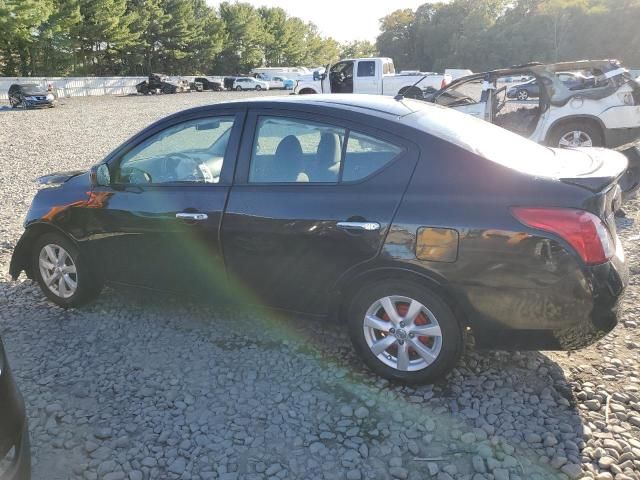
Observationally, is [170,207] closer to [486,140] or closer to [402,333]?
[402,333]

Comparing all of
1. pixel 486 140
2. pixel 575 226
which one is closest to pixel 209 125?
pixel 486 140

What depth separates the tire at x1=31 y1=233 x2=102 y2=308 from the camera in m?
4.10

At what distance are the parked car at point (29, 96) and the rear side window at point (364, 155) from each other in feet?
96.5

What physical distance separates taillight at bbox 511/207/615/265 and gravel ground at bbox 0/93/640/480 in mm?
912

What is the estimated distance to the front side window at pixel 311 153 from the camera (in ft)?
10.2

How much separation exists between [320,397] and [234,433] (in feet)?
1.81

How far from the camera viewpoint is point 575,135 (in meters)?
8.28

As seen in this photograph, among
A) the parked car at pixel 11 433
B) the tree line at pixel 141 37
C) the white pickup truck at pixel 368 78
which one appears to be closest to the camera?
the parked car at pixel 11 433

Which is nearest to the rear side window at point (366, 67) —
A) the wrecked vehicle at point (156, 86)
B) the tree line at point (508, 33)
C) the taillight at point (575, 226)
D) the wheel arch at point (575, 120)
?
the wheel arch at point (575, 120)

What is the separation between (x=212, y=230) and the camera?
344 cm

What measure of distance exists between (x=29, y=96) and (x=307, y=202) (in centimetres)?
2939

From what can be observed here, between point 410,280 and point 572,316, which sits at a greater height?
point 410,280

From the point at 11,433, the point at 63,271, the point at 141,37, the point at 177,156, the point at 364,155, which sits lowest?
the point at 63,271

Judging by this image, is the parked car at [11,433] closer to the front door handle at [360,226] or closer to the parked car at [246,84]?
the front door handle at [360,226]
